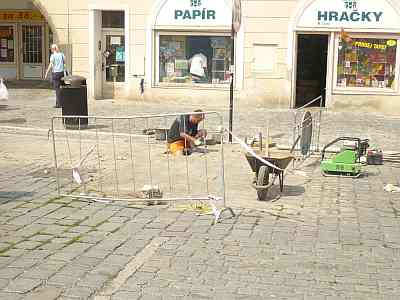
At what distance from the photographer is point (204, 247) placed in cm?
634

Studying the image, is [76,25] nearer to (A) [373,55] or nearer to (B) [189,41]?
(B) [189,41]

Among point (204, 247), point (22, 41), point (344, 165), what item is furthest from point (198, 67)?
point (204, 247)

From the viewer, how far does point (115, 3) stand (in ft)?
63.5

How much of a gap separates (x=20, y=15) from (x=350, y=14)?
13.1 m

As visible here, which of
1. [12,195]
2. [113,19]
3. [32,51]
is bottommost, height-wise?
[12,195]

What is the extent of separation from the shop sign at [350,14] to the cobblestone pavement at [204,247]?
9.46 metres

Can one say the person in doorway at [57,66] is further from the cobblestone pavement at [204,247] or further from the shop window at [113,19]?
the cobblestone pavement at [204,247]

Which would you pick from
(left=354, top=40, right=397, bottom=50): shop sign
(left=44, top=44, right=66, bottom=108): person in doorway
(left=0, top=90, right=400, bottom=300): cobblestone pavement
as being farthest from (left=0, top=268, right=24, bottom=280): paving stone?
(left=354, top=40, right=397, bottom=50): shop sign

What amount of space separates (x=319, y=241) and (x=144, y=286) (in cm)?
213

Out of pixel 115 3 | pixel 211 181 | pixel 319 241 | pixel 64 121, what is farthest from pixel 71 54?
pixel 319 241

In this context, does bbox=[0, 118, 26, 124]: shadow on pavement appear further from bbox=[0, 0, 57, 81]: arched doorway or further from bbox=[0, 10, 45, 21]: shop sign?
bbox=[0, 10, 45, 21]: shop sign

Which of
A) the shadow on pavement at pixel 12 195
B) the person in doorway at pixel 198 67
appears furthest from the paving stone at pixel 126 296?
the person in doorway at pixel 198 67

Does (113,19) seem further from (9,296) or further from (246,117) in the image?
(9,296)

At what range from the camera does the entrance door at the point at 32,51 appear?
82.2 ft
